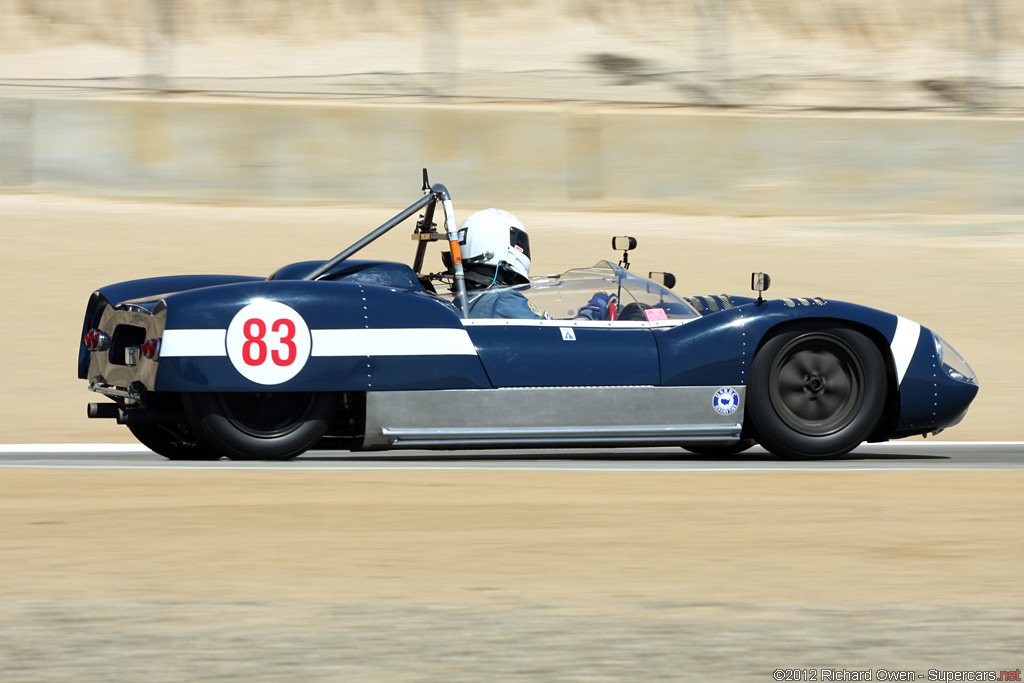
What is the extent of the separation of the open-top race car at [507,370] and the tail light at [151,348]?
0.01 meters

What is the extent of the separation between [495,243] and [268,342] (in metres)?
1.68

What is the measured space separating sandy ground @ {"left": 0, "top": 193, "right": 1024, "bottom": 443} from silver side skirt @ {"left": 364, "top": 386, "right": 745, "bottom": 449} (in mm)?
5557

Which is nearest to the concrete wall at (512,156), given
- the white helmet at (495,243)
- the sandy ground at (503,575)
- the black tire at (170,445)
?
the white helmet at (495,243)

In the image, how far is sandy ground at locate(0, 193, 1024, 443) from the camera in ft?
45.7

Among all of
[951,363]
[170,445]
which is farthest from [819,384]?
[170,445]

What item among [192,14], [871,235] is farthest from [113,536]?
[192,14]

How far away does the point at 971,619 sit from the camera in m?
4.54

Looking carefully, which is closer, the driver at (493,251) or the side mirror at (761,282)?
the side mirror at (761,282)

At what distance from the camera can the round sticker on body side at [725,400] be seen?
25.7 feet

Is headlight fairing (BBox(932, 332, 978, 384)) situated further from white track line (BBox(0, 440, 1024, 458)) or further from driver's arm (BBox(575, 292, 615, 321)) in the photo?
driver's arm (BBox(575, 292, 615, 321))

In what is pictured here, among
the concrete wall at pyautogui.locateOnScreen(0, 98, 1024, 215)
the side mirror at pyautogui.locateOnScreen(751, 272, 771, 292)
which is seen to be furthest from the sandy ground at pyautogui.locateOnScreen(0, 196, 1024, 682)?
the concrete wall at pyautogui.locateOnScreen(0, 98, 1024, 215)

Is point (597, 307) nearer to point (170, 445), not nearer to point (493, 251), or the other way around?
point (493, 251)

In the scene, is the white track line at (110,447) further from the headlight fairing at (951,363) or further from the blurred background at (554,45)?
the blurred background at (554,45)

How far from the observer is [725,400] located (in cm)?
785
